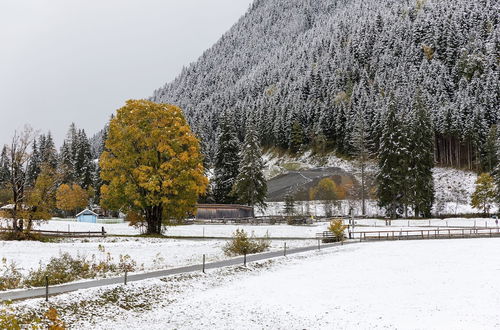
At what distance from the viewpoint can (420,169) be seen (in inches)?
3260

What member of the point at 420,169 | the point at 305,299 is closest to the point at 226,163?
the point at 420,169

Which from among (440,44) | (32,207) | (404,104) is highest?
(440,44)

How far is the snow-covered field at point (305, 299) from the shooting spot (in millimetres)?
17047

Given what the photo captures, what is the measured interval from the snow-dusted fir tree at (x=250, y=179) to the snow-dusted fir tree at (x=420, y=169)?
26419 millimetres

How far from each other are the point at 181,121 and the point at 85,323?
111ft

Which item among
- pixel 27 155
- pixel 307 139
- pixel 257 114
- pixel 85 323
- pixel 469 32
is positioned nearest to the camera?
pixel 85 323

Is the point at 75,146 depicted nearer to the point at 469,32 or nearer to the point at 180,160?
the point at 180,160

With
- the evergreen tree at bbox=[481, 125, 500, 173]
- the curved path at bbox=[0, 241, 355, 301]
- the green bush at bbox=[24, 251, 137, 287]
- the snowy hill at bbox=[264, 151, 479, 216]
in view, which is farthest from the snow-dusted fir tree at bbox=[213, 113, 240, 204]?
the green bush at bbox=[24, 251, 137, 287]

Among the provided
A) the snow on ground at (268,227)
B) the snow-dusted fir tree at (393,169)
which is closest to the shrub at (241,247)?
the snow on ground at (268,227)

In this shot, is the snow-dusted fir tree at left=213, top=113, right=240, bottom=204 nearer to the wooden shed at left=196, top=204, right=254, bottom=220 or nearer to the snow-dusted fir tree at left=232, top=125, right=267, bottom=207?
the snow-dusted fir tree at left=232, top=125, right=267, bottom=207

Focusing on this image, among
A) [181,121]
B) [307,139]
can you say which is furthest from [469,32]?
[181,121]

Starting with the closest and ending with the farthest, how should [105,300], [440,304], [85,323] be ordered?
[85,323], [105,300], [440,304]

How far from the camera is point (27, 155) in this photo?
4425 centimetres

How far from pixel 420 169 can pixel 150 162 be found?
2160 inches
